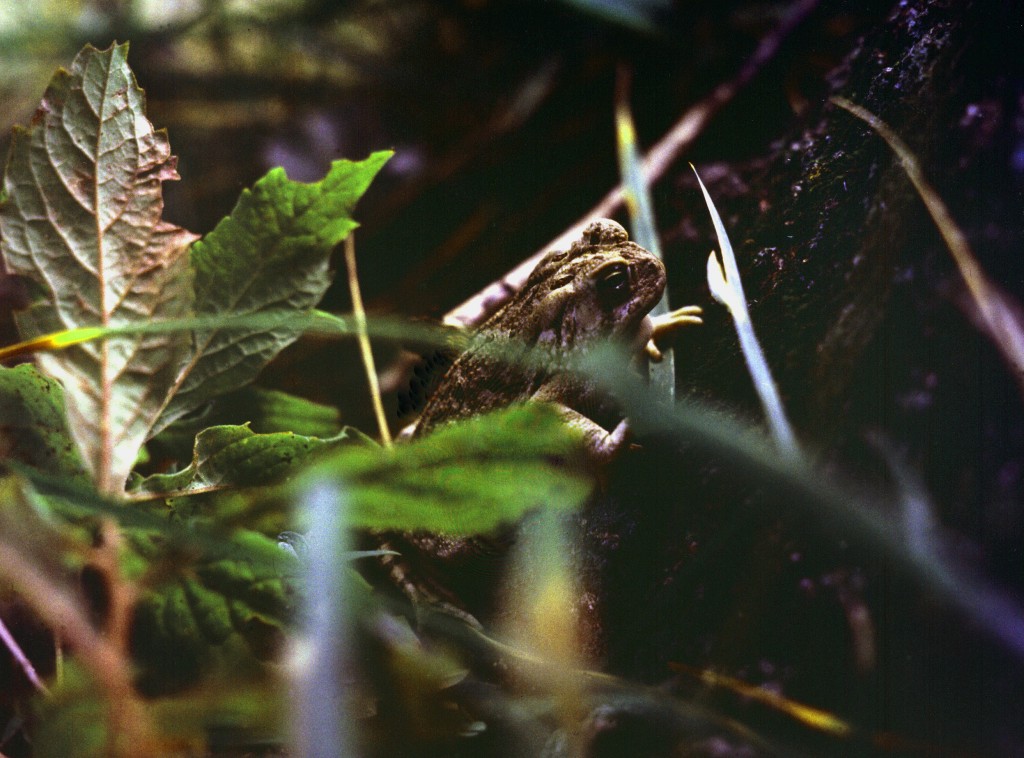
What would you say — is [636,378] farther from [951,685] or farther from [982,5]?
[982,5]

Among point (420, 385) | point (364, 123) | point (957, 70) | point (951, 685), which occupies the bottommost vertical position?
point (951, 685)

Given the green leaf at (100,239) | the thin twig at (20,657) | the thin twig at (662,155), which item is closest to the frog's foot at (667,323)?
the thin twig at (662,155)

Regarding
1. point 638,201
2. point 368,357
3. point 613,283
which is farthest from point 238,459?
point 638,201

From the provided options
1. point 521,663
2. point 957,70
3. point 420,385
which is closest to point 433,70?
point 420,385

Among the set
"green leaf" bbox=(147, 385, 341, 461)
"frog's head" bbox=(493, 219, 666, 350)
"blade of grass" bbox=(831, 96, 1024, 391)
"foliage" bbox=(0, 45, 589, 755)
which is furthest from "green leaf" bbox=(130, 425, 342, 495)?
"blade of grass" bbox=(831, 96, 1024, 391)

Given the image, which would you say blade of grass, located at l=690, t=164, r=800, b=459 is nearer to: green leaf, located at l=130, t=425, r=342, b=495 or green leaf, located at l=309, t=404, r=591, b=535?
green leaf, located at l=309, t=404, r=591, b=535
